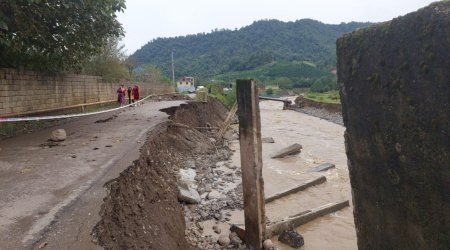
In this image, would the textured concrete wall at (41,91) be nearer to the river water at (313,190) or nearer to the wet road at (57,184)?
the wet road at (57,184)

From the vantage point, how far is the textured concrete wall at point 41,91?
1068 cm

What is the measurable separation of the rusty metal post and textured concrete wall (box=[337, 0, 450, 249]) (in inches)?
102

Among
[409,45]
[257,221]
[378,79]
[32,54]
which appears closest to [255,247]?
[257,221]

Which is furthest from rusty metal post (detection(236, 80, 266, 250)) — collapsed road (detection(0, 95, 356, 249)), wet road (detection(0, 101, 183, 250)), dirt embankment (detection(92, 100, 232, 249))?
wet road (detection(0, 101, 183, 250))

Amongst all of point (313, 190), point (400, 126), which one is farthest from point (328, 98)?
point (400, 126)

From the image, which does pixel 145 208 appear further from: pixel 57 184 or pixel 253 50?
pixel 253 50

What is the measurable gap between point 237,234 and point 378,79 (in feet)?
14.4

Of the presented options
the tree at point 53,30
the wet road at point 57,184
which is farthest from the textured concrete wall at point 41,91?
the wet road at point 57,184

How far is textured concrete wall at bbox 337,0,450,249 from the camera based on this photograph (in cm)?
220

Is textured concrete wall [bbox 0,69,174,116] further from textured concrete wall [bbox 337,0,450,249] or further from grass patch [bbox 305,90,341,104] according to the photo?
grass patch [bbox 305,90,341,104]

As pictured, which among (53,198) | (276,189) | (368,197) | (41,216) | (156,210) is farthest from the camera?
(276,189)

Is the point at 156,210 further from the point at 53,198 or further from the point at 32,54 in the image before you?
the point at 32,54

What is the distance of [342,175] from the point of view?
12.0 metres

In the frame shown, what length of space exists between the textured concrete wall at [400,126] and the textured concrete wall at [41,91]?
33.0 feet
